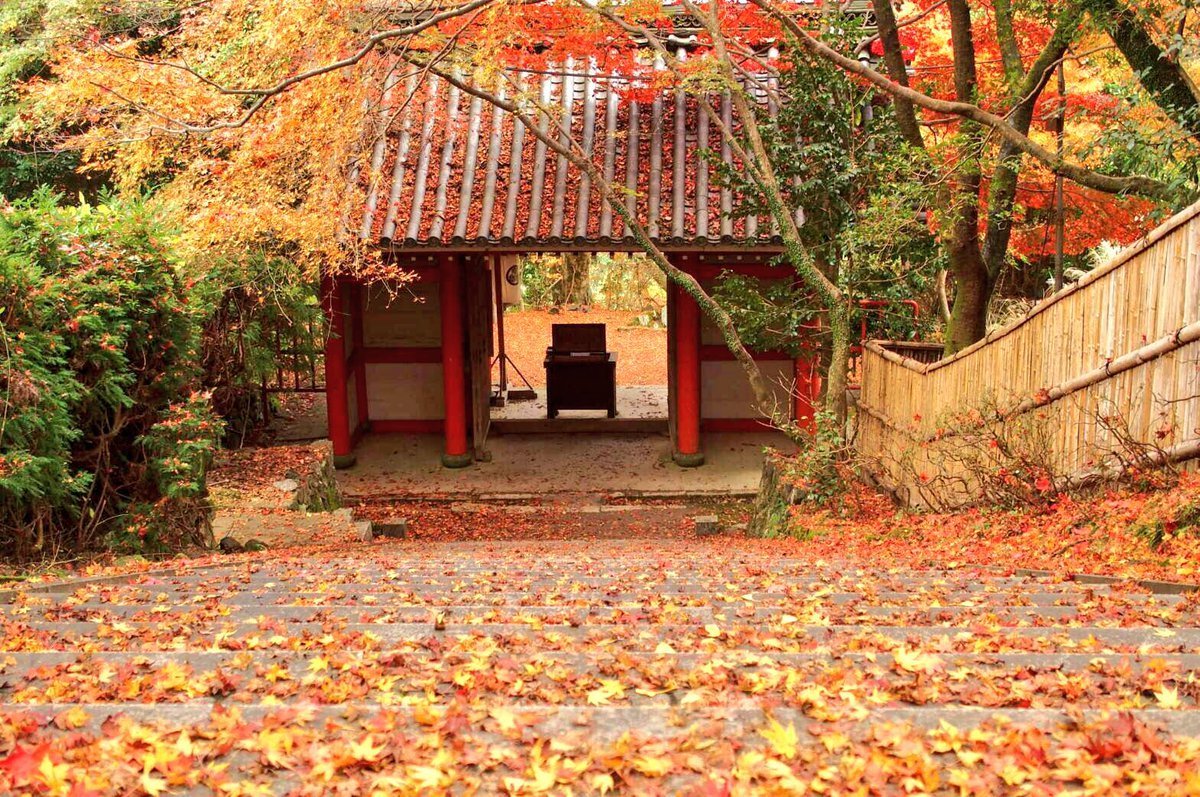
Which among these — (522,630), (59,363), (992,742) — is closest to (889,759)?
(992,742)

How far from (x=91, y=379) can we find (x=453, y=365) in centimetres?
617

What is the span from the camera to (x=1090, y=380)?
19.6 feet

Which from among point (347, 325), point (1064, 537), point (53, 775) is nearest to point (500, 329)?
point (347, 325)

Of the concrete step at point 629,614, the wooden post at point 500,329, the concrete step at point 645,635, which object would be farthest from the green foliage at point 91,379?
the wooden post at point 500,329

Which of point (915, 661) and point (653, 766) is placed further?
point (915, 661)

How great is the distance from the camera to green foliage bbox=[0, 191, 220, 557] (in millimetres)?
5855

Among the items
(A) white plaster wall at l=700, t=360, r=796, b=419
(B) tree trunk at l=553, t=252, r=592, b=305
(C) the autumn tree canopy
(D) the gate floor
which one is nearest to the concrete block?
(D) the gate floor

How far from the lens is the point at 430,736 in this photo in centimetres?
238

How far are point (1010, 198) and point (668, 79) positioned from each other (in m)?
4.00

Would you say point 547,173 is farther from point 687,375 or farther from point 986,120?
point 986,120

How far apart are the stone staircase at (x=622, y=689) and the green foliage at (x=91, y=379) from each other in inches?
61.4

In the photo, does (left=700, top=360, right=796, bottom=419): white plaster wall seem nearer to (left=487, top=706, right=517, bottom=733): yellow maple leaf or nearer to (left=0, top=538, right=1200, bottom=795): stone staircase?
(left=0, top=538, right=1200, bottom=795): stone staircase

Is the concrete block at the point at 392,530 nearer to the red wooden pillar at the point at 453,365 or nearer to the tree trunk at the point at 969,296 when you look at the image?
the red wooden pillar at the point at 453,365

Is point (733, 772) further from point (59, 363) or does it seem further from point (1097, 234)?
point (1097, 234)
